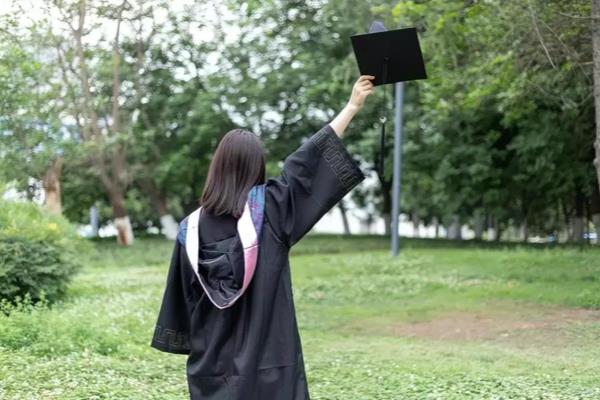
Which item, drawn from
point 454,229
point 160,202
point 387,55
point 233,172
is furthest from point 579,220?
point 233,172

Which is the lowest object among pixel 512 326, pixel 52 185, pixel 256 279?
pixel 512 326

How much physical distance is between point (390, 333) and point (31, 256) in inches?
176

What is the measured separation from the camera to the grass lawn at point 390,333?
19.4ft

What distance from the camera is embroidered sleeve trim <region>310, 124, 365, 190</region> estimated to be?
135 inches

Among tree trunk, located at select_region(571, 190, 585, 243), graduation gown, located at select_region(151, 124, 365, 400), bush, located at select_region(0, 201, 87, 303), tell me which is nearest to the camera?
graduation gown, located at select_region(151, 124, 365, 400)

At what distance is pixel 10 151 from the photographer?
12008 mm

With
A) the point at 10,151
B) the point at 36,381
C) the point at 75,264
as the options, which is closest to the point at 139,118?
the point at 10,151

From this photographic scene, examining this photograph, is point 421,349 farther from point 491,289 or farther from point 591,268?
point 591,268

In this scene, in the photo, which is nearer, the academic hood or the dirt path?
the academic hood

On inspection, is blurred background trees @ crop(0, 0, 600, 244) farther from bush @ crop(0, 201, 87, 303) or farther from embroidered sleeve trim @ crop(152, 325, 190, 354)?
embroidered sleeve trim @ crop(152, 325, 190, 354)

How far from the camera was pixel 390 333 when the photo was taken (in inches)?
378

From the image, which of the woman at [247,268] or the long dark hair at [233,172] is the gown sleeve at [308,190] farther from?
the long dark hair at [233,172]

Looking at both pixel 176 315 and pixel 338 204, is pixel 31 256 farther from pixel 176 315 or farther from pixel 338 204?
pixel 338 204

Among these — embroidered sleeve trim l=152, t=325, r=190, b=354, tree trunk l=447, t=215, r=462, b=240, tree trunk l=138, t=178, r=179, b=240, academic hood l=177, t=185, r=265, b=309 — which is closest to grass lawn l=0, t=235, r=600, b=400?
embroidered sleeve trim l=152, t=325, r=190, b=354
